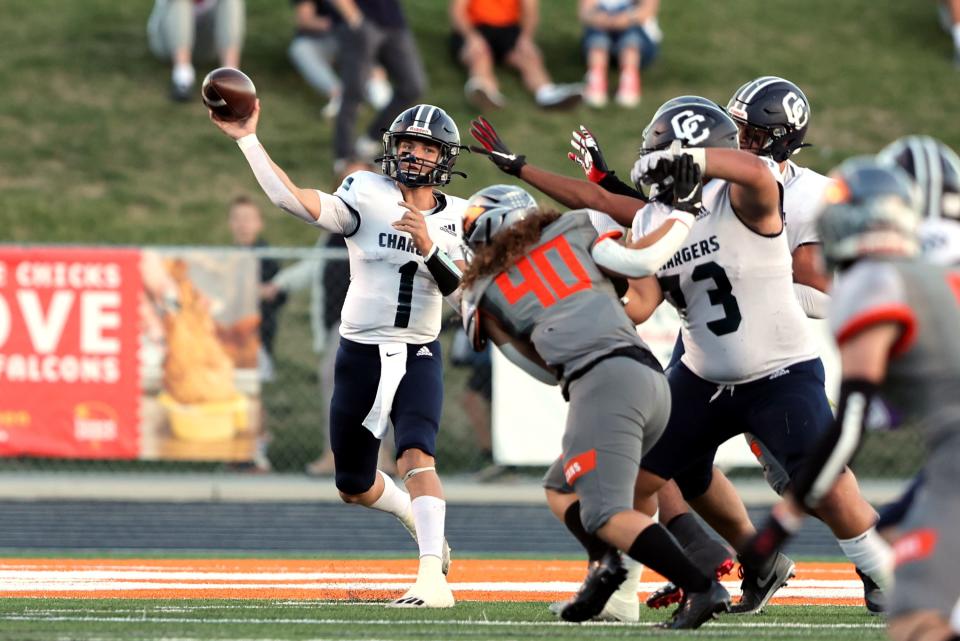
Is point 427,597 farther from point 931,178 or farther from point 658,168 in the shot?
point 931,178

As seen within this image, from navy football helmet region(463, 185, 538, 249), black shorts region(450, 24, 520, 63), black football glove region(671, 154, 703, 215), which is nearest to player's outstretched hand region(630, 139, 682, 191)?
black football glove region(671, 154, 703, 215)

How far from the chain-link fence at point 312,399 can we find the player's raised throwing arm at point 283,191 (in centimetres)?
511

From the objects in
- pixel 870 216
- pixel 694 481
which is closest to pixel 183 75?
pixel 694 481

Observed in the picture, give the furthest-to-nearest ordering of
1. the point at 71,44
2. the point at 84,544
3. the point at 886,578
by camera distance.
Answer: the point at 71,44 → the point at 84,544 → the point at 886,578

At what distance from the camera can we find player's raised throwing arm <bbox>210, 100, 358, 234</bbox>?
6316mm

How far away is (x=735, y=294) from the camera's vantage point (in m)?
5.76

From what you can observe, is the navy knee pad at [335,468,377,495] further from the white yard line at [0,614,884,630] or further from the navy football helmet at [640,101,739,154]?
the navy football helmet at [640,101,739,154]

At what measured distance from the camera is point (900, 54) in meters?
18.6

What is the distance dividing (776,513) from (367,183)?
3.21 meters

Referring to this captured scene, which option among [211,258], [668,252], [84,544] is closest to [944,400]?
[668,252]

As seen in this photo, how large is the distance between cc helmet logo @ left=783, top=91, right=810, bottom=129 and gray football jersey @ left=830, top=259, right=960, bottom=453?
98.6 inches

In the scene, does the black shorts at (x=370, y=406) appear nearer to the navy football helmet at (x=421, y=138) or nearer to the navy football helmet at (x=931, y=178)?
the navy football helmet at (x=421, y=138)

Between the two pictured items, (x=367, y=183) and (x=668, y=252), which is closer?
(x=668, y=252)

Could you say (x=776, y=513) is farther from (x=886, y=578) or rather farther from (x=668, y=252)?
(x=886, y=578)
